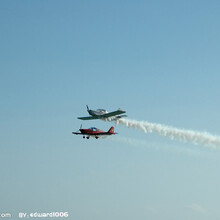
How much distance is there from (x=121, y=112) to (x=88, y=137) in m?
11.8

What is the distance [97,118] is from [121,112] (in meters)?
9.64

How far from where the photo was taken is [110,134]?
162875 mm

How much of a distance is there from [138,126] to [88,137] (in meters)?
16.3

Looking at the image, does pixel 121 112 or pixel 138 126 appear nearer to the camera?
pixel 121 112

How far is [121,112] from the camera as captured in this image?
504ft

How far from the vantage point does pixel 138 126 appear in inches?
6604

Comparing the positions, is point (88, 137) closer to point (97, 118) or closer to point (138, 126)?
point (97, 118)

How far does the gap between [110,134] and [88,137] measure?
7054mm

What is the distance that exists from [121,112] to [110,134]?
11295mm

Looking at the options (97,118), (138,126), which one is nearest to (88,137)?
(97,118)

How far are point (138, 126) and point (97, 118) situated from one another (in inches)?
520

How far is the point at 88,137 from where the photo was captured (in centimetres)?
15875
